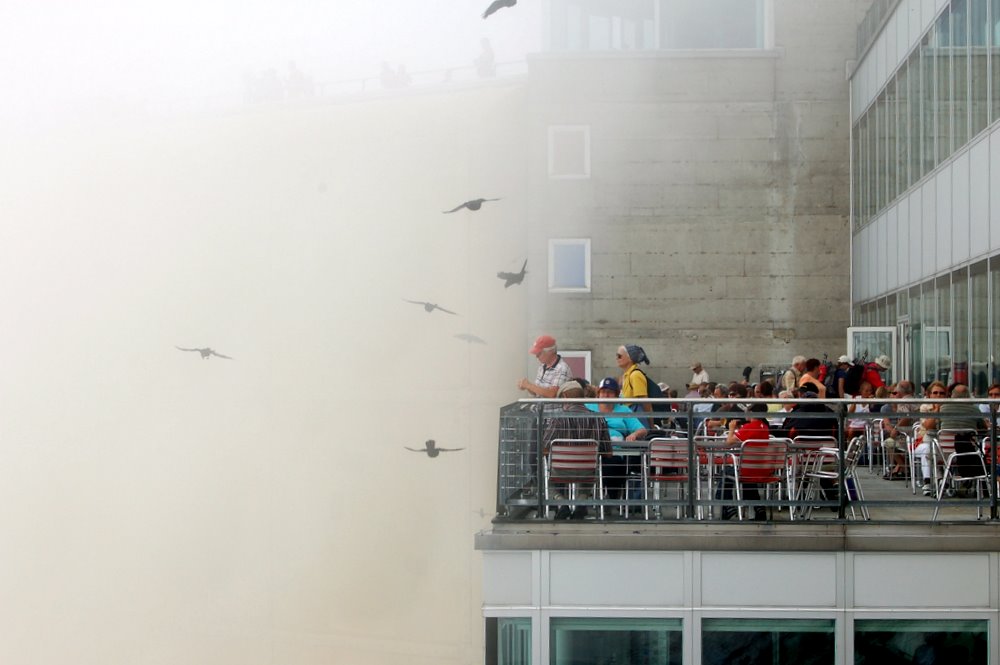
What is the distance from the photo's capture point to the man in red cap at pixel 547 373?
732 centimetres

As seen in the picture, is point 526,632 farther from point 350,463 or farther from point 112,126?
point 112,126

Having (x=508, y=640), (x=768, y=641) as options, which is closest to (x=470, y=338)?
(x=508, y=640)

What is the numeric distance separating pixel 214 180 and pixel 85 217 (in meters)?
2.84

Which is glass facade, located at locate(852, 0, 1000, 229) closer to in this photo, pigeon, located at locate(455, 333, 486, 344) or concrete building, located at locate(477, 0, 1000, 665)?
concrete building, located at locate(477, 0, 1000, 665)

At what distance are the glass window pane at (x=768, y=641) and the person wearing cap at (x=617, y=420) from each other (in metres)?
1.14

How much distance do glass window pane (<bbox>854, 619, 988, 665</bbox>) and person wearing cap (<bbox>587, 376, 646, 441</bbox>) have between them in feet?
5.08

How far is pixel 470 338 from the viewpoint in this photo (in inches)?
960

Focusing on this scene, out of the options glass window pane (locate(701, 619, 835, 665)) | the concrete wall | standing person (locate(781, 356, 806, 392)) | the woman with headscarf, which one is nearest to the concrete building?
the concrete wall

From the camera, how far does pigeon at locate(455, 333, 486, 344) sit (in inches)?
948

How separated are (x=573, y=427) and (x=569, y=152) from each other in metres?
11.4

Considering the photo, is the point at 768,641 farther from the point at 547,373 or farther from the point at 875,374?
the point at 875,374

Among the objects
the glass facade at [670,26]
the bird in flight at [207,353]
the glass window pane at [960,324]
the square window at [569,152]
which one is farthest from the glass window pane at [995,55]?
the bird in flight at [207,353]

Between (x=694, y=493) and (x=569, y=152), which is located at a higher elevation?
(x=569, y=152)

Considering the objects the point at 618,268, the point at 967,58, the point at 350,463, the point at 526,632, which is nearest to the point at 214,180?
the point at 350,463
